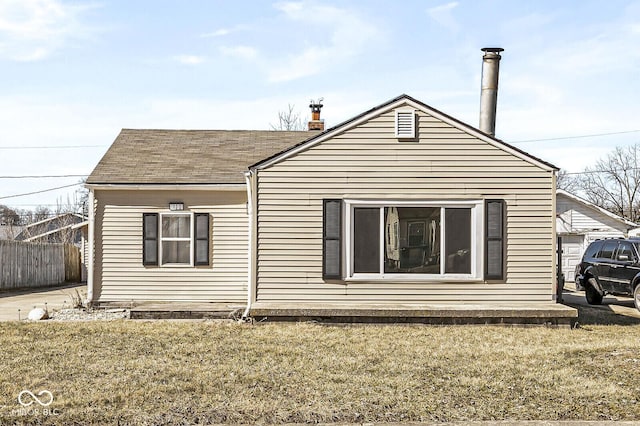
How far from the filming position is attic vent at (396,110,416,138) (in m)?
14.1

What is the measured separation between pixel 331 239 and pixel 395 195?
59.6 inches

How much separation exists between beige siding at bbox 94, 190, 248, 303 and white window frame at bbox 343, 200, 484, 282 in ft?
12.1

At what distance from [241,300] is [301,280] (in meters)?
3.23

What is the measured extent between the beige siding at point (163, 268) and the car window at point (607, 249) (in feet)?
30.9

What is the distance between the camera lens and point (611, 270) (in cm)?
1834

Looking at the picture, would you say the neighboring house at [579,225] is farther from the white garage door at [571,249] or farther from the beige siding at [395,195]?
the beige siding at [395,195]

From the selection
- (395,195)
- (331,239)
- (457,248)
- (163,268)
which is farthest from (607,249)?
(163,268)

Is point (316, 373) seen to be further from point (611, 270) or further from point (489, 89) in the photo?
point (611, 270)

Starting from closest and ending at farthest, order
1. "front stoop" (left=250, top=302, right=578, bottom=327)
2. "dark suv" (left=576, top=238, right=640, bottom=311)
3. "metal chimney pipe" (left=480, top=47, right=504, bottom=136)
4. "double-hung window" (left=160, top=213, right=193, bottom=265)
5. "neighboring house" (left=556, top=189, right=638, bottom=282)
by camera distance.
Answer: "front stoop" (left=250, top=302, right=578, bottom=327) < "double-hung window" (left=160, top=213, right=193, bottom=265) < "metal chimney pipe" (left=480, top=47, right=504, bottom=136) < "dark suv" (left=576, top=238, right=640, bottom=311) < "neighboring house" (left=556, top=189, right=638, bottom=282)

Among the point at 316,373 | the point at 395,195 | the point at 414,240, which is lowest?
the point at 316,373

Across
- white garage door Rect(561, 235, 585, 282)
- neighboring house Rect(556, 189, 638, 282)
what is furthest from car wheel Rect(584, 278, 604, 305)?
white garage door Rect(561, 235, 585, 282)

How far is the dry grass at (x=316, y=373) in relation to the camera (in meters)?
7.14

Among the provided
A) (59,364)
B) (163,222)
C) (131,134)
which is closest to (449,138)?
(163,222)

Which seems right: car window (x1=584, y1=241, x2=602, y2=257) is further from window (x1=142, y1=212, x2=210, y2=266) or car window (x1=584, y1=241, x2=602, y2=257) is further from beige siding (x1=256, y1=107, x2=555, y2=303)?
window (x1=142, y1=212, x2=210, y2=266)
